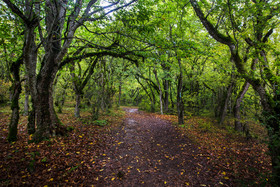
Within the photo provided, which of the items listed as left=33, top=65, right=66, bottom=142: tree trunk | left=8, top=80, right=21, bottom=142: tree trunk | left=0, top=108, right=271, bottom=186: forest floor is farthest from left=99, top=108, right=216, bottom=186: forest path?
left=8, top=80, right=21, bottom=142: tree trunk

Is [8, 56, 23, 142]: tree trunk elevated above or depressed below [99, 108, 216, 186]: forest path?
above

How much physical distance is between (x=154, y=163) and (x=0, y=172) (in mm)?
5088

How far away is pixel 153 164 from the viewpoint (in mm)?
5141

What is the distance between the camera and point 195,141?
25.3 feet

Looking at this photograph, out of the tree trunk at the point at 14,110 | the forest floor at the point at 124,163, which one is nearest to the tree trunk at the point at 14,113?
the tree trunk at the point at 14,110

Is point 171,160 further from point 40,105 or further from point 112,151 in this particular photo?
point 40,105

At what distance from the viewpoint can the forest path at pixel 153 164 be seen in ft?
13.7

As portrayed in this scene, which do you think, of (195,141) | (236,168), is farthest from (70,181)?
(195,141)

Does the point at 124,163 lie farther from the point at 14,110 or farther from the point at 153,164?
the point at 14,110

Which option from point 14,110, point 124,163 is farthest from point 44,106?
point 124,163

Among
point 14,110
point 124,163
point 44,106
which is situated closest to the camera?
point 124,163

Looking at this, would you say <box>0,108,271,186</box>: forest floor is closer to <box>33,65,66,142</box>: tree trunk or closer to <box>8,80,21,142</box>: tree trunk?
<box>8,80,21,142</box>: tree trunk

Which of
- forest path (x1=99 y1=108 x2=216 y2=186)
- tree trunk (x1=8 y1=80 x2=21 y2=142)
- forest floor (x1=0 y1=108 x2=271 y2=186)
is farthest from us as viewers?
tree trunk (x1=8 y1=80 x2=21 y2=142)

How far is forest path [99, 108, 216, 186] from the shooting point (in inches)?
165
